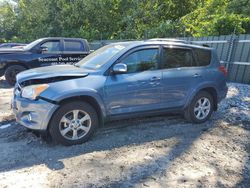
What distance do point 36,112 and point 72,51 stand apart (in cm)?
717

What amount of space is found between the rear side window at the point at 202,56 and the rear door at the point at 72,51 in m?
6.32

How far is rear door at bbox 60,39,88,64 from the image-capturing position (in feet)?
37.1

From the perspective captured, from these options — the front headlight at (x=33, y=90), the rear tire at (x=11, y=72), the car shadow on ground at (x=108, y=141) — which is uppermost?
the front headlight at (x=33, y=90)

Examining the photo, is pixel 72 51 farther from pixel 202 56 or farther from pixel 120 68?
pixel 120 68

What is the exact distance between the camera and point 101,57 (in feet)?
18.1

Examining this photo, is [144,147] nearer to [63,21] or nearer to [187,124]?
[187,124]

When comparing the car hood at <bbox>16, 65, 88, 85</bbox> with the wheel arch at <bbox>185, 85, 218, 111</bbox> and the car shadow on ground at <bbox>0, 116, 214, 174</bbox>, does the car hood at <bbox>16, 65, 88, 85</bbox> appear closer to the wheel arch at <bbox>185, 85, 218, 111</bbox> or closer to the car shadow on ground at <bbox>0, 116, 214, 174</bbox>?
the car shadow on ground at <bbox>0, 116, 214, 174</bbox>

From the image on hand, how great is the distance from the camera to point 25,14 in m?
27.2

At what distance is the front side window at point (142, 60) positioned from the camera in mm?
5284

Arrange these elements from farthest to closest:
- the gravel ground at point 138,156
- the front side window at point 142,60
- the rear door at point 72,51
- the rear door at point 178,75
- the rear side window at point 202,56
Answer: the rear door at point 72,51 < the rear side window at point 202,56 < the rear door at point 178,75 < the front side window at point 142,60 < the gravel ground at point 138,156

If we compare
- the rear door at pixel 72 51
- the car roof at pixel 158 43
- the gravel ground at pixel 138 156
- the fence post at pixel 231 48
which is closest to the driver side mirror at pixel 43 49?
the rear door at pixel 72 51

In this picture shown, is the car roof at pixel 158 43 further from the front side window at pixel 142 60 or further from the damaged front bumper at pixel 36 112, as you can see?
the damaged front bumper at pixel 36 112

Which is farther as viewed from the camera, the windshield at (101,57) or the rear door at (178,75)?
the rear door at (178,75)

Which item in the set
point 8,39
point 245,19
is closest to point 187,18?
point 245,19
